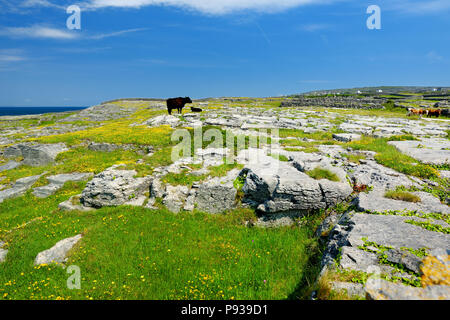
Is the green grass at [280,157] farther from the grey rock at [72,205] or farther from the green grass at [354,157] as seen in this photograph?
the grey rock at [72,205]

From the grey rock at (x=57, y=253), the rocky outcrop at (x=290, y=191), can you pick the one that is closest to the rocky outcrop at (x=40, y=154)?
the grey rock at (x=57, y=253)

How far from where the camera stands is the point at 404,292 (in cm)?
479

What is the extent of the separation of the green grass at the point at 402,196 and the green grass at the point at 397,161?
12.5ft

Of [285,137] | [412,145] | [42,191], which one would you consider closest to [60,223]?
[42,191]

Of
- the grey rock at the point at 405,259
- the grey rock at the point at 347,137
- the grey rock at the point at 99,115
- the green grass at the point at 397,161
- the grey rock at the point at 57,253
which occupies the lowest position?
the grey rock at the point at 57,253

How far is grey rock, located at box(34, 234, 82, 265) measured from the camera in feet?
32.2

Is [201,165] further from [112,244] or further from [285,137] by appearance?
[285,137]

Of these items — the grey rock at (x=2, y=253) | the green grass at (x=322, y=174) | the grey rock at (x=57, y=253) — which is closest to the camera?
the grey rock at (x=57, y=253)

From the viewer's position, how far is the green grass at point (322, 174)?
483 inches

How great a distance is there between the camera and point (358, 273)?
5.77 meters

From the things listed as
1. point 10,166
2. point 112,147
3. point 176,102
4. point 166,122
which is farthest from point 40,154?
point 176,102

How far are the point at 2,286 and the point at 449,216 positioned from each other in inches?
690

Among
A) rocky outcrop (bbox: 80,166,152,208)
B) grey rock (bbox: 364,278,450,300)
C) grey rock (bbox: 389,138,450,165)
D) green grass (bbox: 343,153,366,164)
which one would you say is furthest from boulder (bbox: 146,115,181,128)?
grey rock (bbox: 364,278,450,300)
